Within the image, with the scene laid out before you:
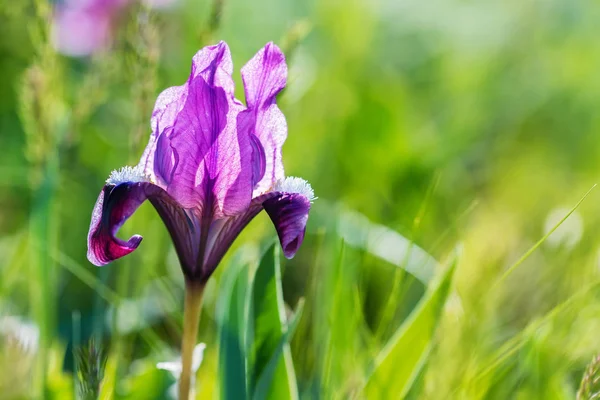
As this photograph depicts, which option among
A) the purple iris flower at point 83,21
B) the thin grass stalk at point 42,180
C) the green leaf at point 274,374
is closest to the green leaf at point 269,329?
the green leaf at point 274,374

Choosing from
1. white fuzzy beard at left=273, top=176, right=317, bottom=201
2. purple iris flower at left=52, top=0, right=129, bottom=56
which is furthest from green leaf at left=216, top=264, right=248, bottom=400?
purple iris flower at left=52, top=0, right=129, bottom=56

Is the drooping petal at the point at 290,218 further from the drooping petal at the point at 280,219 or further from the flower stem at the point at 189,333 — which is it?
the flower stem at the point at 189,333

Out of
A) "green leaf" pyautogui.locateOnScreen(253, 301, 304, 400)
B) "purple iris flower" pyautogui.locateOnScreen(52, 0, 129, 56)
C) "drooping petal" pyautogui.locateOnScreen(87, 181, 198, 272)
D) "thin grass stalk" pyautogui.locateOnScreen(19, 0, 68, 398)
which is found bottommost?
"green leaf" pyautogui.locateOnScreen(253, 301, 304, 400)

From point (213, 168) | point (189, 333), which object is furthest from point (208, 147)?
point (189, 333)

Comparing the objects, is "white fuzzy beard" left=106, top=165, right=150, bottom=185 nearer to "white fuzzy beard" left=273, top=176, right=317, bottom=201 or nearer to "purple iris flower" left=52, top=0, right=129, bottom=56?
"white fuzzy beard" left=273, top=176, right=317, bottom=201

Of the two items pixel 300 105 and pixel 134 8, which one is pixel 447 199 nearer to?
pixel 300 105

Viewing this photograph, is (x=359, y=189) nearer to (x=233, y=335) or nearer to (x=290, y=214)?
(x=233, y=335)

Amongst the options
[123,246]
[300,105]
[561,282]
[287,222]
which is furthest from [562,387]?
[300,105]
